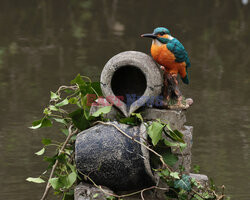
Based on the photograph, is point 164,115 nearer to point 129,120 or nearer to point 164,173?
point 129,120

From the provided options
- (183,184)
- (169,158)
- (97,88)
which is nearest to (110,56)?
(97,88)

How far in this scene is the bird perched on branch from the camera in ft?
11.9

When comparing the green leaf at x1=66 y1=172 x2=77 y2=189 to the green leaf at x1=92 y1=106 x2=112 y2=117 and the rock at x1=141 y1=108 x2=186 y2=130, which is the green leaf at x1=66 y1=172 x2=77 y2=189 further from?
the rock at x1=141 y1=108 x2=186 y2=130

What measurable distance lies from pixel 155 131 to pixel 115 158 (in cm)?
27

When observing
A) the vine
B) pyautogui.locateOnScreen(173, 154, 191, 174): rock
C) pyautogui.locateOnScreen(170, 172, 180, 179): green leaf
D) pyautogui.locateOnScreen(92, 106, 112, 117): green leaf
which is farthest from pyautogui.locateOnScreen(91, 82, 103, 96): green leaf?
pyautogui.locateOnScreen(170, 172, 180, 179): green leaf

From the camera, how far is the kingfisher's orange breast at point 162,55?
3.61 metres

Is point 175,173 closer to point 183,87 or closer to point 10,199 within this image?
point 10,199

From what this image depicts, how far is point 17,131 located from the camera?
5.25 m

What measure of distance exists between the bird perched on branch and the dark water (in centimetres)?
104

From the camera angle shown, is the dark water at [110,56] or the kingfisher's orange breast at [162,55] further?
the dark water at [110,56]

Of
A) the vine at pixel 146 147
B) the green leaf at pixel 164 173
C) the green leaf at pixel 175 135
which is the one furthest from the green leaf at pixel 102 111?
the green leaf at pixel 164 173

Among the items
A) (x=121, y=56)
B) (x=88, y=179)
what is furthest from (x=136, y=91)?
(x=88, y=179)

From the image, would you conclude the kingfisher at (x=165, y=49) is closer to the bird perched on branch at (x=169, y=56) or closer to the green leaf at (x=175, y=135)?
the bird perched on branch at (x=169, y=56)

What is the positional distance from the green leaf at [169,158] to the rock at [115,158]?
0.13 metres
